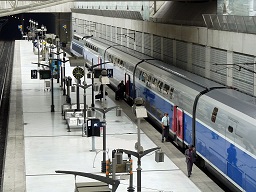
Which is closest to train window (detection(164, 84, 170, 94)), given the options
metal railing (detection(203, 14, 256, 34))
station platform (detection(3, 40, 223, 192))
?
station platform (detection(3, 40, 223, 192))

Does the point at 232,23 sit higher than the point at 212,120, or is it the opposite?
the point at 232,23

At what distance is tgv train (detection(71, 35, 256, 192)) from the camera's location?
19.3m

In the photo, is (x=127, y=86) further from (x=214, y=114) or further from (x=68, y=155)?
(x=214, y=114)

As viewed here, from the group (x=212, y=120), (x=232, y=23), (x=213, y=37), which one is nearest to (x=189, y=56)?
(x=213, y=37)

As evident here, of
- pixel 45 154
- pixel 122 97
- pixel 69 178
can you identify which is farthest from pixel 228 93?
pixel 122 97

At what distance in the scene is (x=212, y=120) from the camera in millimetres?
22375

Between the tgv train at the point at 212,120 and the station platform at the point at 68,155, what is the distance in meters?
0.92

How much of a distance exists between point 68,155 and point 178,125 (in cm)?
470

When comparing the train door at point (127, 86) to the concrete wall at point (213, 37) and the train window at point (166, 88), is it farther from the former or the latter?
the train window at point (166, 88)

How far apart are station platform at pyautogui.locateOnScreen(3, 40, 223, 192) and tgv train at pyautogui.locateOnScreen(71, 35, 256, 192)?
0.92 metres

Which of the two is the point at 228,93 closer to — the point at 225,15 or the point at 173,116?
the point at 173,116

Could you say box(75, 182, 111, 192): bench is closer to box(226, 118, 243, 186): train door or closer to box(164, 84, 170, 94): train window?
box(226, 118, 243, 186): train door

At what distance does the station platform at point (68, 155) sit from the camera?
73.1 ft

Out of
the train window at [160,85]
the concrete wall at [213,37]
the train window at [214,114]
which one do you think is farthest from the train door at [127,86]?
the train window at [214,114]
